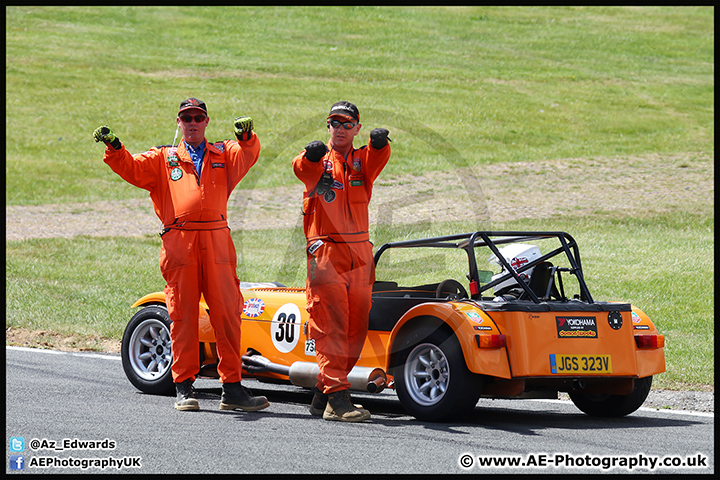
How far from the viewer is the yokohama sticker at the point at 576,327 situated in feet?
22.0

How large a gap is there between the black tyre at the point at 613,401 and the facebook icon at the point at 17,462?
14.2ft

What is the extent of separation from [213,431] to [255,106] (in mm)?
29698

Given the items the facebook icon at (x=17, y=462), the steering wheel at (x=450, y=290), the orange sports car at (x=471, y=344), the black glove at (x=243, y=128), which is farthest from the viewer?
the steering wheel at (x=450, y=290)

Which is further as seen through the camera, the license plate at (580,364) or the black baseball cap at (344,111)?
the black baseball cap at (344,111)

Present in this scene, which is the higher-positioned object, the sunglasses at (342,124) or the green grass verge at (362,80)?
the green grass verge at (362,80)

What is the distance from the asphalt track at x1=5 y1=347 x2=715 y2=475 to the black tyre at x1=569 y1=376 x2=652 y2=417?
114 mm

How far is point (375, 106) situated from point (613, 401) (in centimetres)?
2747

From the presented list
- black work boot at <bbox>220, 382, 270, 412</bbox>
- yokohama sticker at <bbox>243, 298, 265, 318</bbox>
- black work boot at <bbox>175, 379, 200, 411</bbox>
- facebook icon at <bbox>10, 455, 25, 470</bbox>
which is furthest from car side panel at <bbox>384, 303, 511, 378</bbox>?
facebook icon at <bbox>10, 455, 25, 470</bbox>

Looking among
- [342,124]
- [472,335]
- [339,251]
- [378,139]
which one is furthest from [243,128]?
[472,335]

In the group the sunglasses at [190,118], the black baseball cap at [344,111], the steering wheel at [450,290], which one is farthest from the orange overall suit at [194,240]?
the steering wheel at [450,290]

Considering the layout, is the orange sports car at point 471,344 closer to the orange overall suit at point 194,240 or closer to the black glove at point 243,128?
the orange overall suit at point 194,240

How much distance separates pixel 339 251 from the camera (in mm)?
6961
